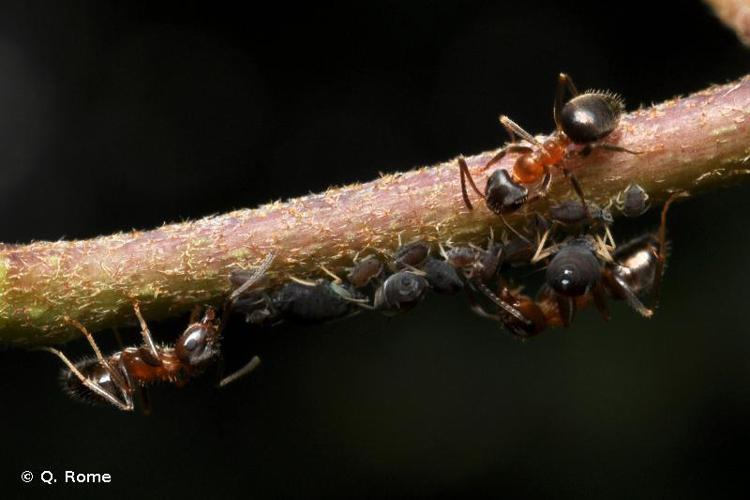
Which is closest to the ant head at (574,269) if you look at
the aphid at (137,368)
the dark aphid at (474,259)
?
the dark aphid at (474,259)

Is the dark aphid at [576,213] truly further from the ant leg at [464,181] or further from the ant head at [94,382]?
the ant head at [94,382]

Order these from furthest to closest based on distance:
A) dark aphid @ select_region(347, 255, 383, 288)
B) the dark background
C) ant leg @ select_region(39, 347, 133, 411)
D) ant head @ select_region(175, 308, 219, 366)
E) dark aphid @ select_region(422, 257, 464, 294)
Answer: the dark background, ant leg @ select_region(39, 347, 133, 411), ant head @ select_region(175, 308, 219, 366), dark aphid @ select_region(422, 257, 464, 294), dark aphid @ select_region(347, 255, 383, 288)

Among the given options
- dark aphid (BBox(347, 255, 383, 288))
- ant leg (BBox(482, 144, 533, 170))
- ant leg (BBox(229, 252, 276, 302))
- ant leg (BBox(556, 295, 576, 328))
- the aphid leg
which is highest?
ant leg (BBox(482, 144, 533, 170))

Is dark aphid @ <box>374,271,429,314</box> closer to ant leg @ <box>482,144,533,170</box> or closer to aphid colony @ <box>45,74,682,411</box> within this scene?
aphid colony @ <box>45,74,682,411</box>

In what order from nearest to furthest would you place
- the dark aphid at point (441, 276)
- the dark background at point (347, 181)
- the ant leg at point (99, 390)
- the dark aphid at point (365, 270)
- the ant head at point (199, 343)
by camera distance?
the dark aphid at point (365, 270) → the dark aphid at point (441, 276) → the ant head at point (199, 343) → the ant leg at point (99, 390) → the dark background at point (347, 181)

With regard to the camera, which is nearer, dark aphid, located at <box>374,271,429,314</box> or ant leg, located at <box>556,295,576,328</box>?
dark aphid, located at <box>374,271,429,314</box>

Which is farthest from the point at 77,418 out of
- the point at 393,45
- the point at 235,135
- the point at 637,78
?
the point at 637,78

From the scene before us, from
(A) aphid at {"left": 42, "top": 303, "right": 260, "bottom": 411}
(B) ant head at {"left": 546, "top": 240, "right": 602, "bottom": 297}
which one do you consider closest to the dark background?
(A) aphid at {"left": 42, "top": 303, "right": 260, "bottom": 411}

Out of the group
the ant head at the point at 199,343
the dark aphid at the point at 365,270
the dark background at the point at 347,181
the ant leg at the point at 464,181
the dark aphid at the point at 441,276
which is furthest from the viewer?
the dark background at the point at 347,181
